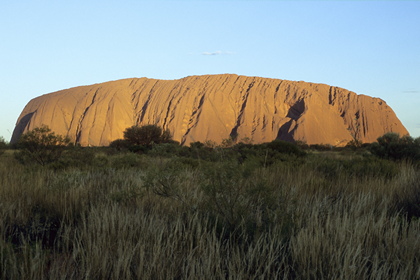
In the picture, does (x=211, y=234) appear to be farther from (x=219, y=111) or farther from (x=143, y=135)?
(x=219, y=111)

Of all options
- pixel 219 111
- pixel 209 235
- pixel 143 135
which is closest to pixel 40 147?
pixel 209 235

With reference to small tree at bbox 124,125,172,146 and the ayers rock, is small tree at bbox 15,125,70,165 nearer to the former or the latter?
small tree at bbox 124,125,172,146

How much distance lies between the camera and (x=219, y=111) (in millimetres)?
69625

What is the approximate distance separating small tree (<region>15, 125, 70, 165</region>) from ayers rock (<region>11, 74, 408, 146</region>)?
49401mm

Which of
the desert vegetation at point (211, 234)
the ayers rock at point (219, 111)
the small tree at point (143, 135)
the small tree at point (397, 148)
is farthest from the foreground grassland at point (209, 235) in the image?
the ayers rock at point (219, 111)

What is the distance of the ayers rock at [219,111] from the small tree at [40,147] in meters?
49.4

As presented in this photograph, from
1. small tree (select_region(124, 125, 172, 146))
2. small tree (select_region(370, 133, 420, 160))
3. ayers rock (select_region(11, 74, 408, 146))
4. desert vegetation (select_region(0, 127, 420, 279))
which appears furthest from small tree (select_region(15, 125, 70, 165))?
ayers rock (select_region(11, 74, 408, 146))

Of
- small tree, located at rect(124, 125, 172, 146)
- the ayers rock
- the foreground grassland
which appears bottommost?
the foreground grassland

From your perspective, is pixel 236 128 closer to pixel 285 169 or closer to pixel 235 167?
pixel 285 169

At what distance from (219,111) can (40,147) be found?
187 feet

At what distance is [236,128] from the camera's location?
66.1 m

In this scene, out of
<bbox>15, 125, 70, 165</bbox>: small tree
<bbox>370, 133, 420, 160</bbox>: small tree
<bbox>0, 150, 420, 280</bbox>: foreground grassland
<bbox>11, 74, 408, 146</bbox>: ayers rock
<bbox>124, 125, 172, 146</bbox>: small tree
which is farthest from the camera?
<bbox>11, 74, 408, 146</bbox>: ayers rock

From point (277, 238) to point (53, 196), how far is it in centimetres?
309

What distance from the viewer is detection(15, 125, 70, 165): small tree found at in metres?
13.0
